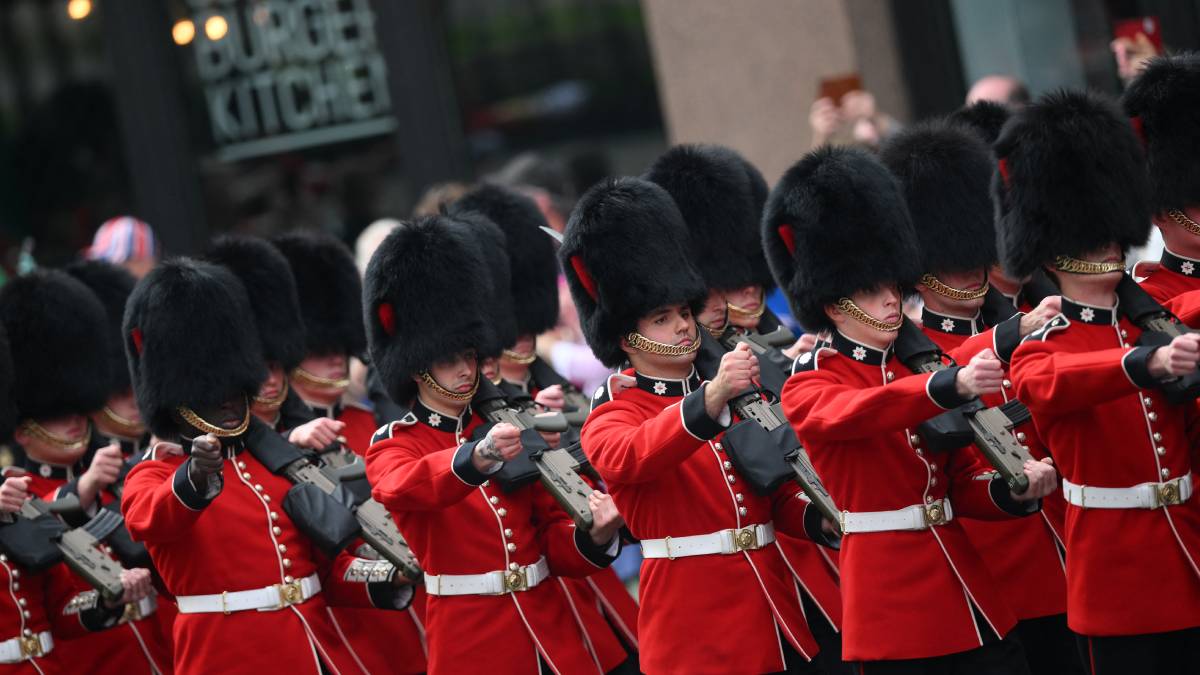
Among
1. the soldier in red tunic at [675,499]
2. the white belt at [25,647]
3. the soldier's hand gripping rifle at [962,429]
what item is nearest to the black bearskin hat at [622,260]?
the soldier in red tunic at [675,499]

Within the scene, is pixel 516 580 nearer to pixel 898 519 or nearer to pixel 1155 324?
pixel 898 519

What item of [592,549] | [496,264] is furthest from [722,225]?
[592,549]

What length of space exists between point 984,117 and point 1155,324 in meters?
1.92

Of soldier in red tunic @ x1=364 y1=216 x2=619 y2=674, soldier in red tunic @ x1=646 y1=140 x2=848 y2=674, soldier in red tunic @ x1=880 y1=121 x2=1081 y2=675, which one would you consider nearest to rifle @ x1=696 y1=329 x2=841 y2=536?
soldier in red tunic @ x1=364 y1=216 x2=619 y2=674

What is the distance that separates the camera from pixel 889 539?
4395 millimetres

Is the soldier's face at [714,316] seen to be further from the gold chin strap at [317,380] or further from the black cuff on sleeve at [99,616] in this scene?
the black cuff on sleeve at [99,616]

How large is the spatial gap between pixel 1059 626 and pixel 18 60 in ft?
28.0

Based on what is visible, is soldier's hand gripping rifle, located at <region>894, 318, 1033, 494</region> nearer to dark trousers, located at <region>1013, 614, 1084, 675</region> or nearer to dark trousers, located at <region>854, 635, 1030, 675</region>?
dark trousers, located at <region>854, 635, 1030, 675</region>

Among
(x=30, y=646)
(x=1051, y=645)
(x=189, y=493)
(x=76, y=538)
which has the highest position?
(x=189, y=493)

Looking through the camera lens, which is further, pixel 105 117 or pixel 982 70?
pixel 105 117

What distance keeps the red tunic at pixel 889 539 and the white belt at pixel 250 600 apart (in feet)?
5.53

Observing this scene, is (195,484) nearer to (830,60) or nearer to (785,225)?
(785,225)

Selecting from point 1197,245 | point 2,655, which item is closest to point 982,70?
point 1197,245

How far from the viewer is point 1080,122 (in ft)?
14.7
